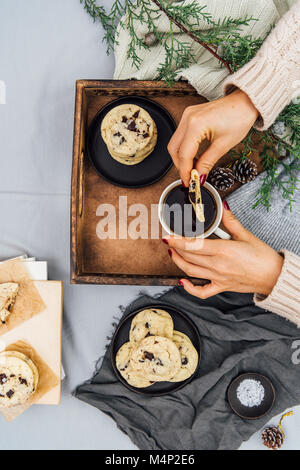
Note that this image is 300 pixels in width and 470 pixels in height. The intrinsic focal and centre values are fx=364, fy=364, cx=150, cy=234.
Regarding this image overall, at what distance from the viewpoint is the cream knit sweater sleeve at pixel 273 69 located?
748 millimetres

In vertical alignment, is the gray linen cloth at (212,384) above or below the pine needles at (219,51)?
below

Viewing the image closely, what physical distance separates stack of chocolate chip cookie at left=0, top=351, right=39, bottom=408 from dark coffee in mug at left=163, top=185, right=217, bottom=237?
0.51 metres

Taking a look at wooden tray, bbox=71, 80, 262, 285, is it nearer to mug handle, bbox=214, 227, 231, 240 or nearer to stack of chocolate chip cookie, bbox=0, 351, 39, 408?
mug handle, bbox=214, 227, 231, 240

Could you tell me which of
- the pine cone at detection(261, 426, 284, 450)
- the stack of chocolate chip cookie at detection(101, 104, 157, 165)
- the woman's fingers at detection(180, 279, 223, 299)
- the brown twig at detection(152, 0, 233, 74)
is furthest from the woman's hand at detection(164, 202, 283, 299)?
the pine cone at detection(261, 426, 284, 450)

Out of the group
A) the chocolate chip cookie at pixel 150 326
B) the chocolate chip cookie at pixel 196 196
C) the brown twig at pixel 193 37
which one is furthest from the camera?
the chocolate chip cookie at pixel 150 326

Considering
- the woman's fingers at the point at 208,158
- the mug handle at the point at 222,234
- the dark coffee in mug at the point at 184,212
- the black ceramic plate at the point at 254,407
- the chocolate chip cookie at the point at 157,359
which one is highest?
the woman's fingers at the point at 208,158

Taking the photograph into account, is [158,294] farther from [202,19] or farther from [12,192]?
[202,19]

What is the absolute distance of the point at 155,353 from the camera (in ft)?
2.89

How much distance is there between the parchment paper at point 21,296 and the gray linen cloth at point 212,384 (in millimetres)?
237

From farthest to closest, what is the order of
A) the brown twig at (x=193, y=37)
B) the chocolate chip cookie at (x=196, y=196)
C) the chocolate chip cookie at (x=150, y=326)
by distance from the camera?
the chocolate chip cookie at (x=150, y=326) → the brown twig at (x=193, y=37) → the chocolate chip cookie at (x=196, y=196)

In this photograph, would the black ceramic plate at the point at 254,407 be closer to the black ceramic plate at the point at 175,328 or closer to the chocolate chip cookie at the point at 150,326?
the black ceramic plate at the point at 175,328

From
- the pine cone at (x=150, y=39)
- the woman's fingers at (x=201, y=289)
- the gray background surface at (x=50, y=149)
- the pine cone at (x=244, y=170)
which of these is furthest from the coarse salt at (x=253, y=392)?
the pine cone at (x=150, y=39)

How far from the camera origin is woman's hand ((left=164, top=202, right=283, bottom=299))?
2.49 ft

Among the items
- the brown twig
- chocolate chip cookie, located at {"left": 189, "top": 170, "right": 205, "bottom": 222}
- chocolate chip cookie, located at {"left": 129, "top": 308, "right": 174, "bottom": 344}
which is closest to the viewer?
chocolate chip cookie, located at {"left": 189, "top": 170, "right": 205, "bottom": 222}
